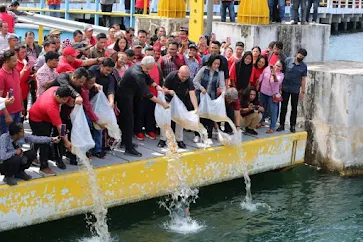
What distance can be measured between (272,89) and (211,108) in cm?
131

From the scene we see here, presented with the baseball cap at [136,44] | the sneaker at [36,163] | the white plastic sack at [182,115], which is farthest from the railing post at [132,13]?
the sneaker at [36,163]

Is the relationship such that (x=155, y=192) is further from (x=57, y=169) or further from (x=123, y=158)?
(x=57, y=169)

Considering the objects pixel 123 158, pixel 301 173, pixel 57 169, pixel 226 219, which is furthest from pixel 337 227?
pixel 57 169

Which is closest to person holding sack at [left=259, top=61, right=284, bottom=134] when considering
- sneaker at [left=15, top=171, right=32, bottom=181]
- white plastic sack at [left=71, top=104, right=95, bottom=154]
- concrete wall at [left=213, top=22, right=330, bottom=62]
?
concrete wall at [left=213, top=22, right=330, bottom=62]

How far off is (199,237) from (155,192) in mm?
990

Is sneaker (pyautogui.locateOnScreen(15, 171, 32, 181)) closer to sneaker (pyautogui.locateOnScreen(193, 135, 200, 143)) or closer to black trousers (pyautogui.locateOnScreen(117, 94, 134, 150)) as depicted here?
black trousers (pyautogui.locateOnScreen(117, 94, 134, 150))

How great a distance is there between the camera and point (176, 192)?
8.60 meters

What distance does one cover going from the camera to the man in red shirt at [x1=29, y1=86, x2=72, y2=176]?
23.6 ft

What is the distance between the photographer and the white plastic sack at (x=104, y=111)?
809 centimetres

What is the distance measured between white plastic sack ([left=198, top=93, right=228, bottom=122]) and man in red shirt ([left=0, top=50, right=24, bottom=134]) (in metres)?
2.79

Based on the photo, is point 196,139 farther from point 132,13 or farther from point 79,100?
point 132,13

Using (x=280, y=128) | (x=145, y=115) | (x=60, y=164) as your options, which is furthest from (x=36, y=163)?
(x=280, y=128)

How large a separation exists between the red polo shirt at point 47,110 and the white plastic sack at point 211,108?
259cm

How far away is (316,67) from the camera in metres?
10.9
